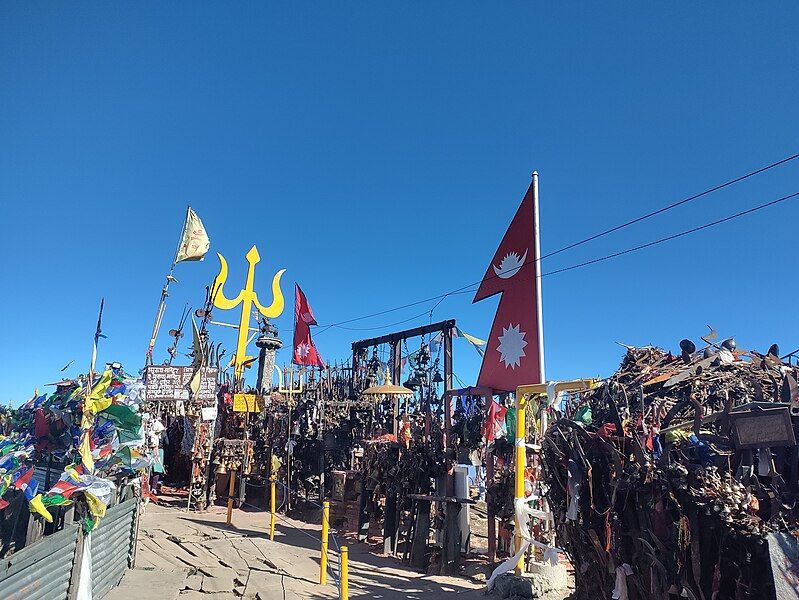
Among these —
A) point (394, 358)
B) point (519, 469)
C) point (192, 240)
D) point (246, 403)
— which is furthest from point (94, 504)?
point (192, 240)

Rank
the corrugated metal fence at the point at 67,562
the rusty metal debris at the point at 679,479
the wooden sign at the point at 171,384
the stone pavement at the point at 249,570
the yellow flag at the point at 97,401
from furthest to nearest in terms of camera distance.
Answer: the wooden sign at the point at 171,384 < the stone pavement at the point at 249,570 < the yellow flag at the point at 97,401 < the rusty metal debris at the point at 679,479 < the corrugated metal fence at the point at 67,562

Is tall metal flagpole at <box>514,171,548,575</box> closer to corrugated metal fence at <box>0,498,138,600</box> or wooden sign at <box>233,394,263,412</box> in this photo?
corrugated metal fence at <box>0,498,138,600</box>

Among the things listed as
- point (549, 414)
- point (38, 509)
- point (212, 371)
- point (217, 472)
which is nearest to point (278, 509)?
point (217, 472)

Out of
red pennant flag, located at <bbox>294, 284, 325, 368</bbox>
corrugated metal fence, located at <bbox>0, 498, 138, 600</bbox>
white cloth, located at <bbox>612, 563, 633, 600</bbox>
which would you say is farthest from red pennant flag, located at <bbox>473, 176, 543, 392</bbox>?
red pennant flag, located at <bbox>294, 284, 325, 368</bbox>

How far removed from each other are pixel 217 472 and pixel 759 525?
639 inches

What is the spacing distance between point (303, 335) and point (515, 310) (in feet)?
49.6

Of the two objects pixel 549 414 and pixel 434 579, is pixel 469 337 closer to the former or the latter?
pixel 549 414

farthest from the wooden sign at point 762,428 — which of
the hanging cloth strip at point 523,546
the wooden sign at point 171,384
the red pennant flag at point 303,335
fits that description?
the red pennant flag at point 303,335

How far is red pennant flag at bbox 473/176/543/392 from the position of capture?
10.3 meters

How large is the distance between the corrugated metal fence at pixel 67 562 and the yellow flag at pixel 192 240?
18710 mm

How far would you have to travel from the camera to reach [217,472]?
58.3 feet

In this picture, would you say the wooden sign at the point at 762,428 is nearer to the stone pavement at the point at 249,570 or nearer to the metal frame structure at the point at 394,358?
the stone pavement at the point at 249,570

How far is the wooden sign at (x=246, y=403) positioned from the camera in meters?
18.7

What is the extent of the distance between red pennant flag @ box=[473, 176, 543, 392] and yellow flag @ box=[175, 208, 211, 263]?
17879 millimetres
